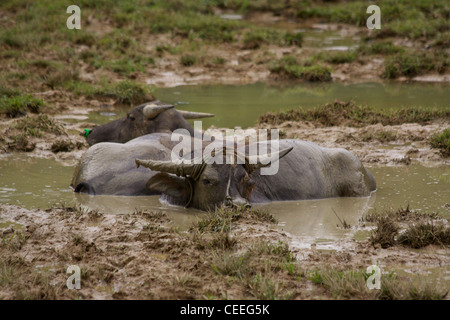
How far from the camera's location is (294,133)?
36.0ft

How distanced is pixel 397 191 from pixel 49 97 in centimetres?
933

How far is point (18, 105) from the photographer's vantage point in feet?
40.2

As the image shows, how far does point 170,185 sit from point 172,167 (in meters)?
0.35

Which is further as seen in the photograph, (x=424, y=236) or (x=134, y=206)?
(x=134, y=206)

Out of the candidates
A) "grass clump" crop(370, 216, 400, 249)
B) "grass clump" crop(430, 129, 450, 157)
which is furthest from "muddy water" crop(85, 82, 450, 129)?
"grass clump" crop(370, 216, 400, 249)

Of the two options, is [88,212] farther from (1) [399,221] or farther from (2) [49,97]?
(2) [49,97]

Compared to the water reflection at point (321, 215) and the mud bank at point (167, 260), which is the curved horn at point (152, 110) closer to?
the water reflection at point (321, 215)

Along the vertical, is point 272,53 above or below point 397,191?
above

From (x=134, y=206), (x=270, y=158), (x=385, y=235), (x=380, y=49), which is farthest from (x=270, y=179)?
(x=380, y=49)

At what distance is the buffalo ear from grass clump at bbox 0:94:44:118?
6035 millimetres

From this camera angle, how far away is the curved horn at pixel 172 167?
6988 mm

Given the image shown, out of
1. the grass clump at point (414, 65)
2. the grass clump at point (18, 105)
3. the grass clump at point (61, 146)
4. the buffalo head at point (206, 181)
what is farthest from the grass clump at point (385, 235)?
the grass clump at point (414, 65)

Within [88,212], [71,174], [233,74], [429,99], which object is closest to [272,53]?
[233,74]

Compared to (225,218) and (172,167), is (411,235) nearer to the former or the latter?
(225,218)
